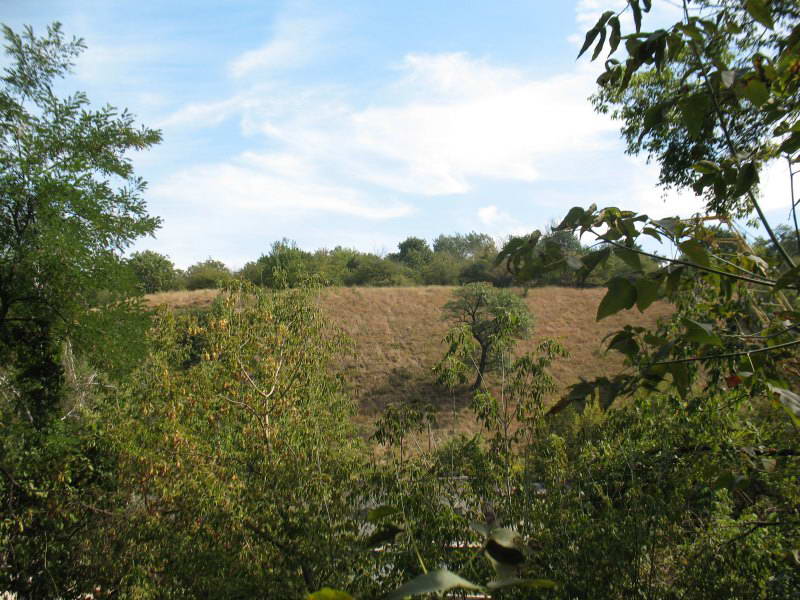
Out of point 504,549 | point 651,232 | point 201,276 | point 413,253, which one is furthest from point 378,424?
point 413,253

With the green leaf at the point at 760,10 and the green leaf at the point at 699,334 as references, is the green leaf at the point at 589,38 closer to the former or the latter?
the green leaf at the point at 760,10

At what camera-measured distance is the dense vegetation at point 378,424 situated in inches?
59.1

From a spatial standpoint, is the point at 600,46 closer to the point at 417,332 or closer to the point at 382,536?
the point at 382,536

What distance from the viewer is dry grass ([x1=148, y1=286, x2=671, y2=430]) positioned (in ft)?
92.6

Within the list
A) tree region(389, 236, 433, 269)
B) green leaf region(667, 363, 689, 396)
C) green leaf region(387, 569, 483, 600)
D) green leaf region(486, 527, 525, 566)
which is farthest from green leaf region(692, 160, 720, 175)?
tree region(389, 236, 433, 269)

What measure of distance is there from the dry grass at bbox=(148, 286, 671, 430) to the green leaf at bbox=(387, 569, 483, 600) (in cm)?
2341

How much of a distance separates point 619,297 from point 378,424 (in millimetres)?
4579

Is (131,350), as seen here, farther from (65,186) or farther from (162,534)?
(162,534)

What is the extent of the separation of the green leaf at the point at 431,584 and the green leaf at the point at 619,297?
0.59m

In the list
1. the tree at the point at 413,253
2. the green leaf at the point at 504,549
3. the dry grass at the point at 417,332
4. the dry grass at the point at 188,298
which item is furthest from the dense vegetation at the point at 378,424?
the tree at the point at 413,253

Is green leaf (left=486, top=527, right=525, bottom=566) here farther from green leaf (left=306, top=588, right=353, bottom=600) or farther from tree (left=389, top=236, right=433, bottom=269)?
tree (left=389, top=236, right=433, bottom=269)

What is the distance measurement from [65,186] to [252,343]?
3153 millimetres

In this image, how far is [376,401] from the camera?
27.7 metres

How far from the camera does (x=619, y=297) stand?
96 centimetres
